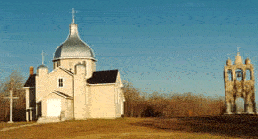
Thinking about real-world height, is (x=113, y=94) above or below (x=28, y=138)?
above

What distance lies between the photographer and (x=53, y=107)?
116 ft

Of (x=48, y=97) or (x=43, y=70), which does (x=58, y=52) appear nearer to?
(x=43, y=70)

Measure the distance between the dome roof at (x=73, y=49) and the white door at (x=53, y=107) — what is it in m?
6.77

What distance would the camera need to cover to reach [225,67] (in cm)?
3091

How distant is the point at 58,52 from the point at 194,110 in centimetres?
2114

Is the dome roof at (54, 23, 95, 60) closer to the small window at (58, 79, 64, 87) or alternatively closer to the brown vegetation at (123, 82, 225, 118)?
the small window at (58, 79, 64, 87)

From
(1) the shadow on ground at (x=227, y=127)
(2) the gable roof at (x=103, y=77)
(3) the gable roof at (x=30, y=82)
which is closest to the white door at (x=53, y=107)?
(2) the gable roof at (x=103, y=77)

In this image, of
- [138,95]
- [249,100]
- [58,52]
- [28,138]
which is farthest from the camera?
[138,95]

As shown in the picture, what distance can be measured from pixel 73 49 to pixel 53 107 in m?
8.24

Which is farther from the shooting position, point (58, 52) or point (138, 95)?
point (138, 95)

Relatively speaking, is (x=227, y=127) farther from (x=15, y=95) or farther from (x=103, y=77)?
(x=15, y=95)

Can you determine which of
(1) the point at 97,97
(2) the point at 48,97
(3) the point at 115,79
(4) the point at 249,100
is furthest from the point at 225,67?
(2) the point at 48,97

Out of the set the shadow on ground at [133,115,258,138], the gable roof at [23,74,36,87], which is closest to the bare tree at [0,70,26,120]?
the gable roof at [23,74,36,87]

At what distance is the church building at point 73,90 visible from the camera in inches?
1393
